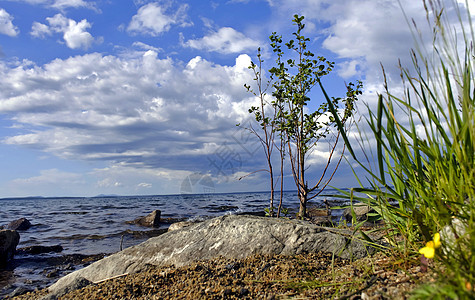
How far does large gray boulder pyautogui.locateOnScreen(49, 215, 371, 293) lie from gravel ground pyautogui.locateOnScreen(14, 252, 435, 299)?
0.50ft

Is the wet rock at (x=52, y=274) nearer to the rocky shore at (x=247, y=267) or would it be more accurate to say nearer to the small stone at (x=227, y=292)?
the rocky shore at (x=247, y=267)

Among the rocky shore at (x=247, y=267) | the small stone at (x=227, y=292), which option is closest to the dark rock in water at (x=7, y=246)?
the rocky shore at (x=247, y=267)

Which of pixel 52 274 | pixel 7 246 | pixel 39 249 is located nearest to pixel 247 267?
pixel 52 274

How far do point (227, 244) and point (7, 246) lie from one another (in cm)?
840

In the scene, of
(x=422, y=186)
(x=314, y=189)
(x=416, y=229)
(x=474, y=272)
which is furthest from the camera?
(x=314, y=189)

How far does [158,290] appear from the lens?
2705 mm

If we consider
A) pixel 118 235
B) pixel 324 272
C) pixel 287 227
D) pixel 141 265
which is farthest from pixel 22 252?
pixel 324 272

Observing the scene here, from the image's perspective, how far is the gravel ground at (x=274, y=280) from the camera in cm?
180

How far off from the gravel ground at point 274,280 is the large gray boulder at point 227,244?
0.15 metres

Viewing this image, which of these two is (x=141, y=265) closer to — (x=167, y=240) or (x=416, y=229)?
(x=167, y=240)

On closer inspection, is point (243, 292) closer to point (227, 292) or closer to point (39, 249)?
point (227, 292)

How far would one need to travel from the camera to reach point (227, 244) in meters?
3.30

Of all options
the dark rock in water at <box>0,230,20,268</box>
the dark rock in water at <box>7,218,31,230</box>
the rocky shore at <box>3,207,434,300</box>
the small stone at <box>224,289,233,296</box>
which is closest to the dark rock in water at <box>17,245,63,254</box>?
the dark rock in water at <box>0,230,20,268</box>

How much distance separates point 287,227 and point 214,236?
2.57 feet
